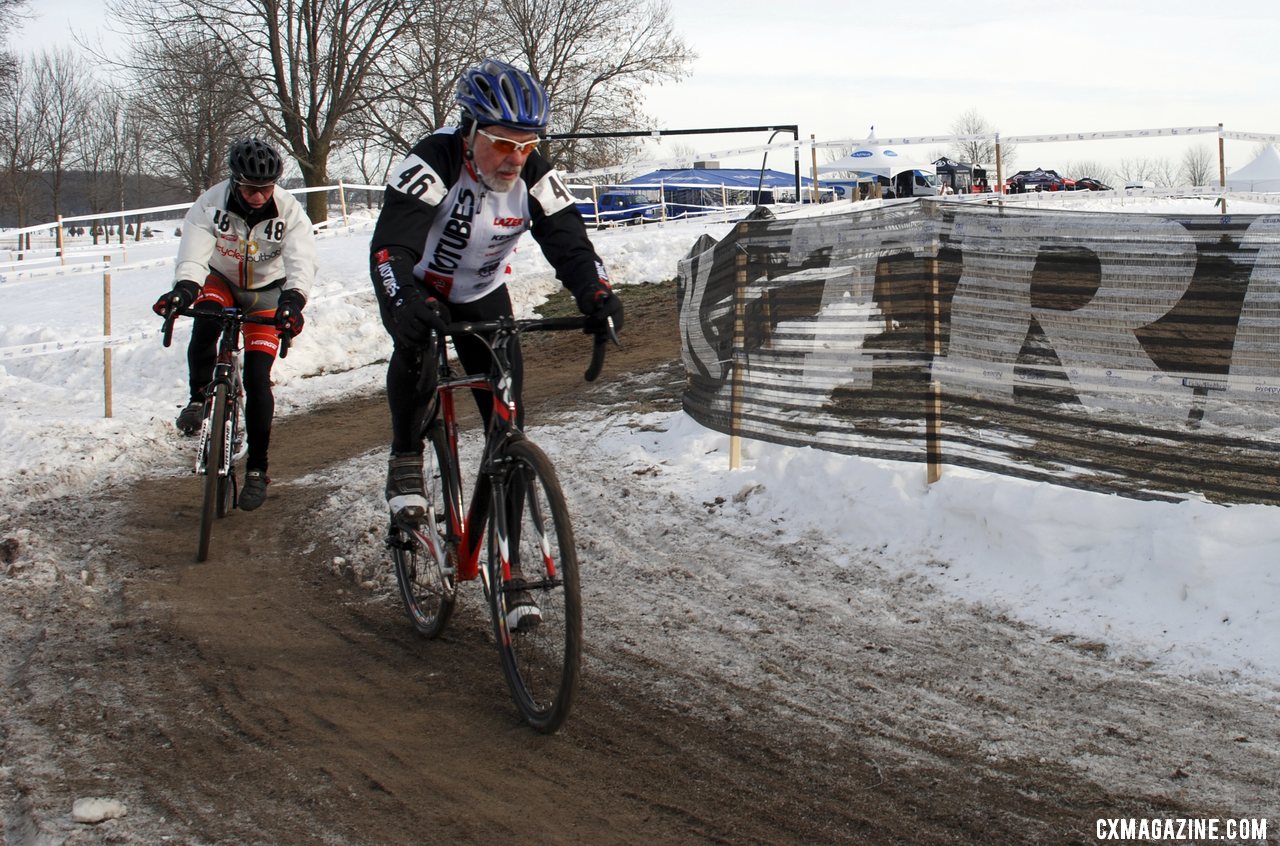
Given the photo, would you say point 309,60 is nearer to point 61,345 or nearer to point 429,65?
point 429,65

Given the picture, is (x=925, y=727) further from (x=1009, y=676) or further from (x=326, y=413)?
(x=326, y=413)

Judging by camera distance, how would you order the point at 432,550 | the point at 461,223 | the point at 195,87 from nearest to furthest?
1. the point at 461,223
2. the point at 432,550
3. the point at 195,87

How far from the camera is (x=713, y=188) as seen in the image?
41.2 metres

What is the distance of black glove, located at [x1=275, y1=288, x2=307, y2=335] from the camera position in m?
6.19

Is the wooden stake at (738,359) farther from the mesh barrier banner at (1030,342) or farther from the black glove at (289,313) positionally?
the black glove at (289,313)

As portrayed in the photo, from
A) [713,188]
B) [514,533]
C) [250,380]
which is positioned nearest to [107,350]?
[250,380]

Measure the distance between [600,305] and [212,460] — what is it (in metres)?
3.48

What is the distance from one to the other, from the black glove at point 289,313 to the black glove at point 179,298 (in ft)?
1.52

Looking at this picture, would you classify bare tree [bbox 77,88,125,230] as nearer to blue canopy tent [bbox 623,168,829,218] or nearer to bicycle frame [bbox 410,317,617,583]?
blue canopy tent [bbox 623,168,829,218]

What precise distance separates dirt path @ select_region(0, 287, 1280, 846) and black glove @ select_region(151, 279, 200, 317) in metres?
1.57

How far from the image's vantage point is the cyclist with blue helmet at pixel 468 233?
3922mm

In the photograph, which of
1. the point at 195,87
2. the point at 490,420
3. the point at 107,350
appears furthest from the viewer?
the point at 195,87

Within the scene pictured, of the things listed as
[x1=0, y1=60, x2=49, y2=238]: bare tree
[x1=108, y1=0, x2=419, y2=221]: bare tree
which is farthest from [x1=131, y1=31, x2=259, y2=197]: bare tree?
[x1=0, y1=60, x2=49, y2=238]: bare tree

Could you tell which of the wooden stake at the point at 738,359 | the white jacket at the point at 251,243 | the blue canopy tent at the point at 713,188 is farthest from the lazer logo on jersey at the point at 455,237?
the blue canopy tent at the point at 713,188
